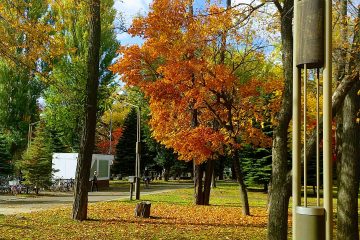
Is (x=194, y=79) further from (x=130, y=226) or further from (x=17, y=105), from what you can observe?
(x=17, y=105)

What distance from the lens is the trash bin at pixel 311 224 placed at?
317cm

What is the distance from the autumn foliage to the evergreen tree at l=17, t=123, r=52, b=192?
13539mm

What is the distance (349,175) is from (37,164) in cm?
2402

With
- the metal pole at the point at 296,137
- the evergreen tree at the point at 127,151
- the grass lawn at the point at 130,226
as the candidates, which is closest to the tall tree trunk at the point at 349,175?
the grass lawn at the point at 130,226

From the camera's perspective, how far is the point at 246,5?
336 inches

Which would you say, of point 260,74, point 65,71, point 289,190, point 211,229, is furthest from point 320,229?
point 65,71

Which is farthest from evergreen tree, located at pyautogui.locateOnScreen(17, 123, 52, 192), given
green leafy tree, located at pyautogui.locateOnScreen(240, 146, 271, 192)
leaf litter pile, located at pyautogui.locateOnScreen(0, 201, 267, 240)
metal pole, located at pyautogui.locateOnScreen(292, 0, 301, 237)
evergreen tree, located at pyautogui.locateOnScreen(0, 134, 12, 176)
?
metal pole, located at pyautogui.locateOnScreen(292, 0, 301, 237)

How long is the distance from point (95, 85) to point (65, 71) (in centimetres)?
2662

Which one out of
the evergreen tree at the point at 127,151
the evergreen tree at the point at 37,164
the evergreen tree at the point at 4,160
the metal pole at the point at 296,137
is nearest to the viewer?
the metal pole at the point at 296,137

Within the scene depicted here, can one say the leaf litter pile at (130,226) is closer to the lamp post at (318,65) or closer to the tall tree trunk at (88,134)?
the tall tree trunk at (88,134)

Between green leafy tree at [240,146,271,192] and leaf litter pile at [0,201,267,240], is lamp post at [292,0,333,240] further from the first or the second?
green leafy tree at [240,146,271,192]

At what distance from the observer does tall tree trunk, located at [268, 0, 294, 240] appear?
24.0 feet

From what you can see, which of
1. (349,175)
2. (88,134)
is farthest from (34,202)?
(349,175)

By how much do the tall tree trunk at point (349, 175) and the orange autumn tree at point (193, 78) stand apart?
696 cm
